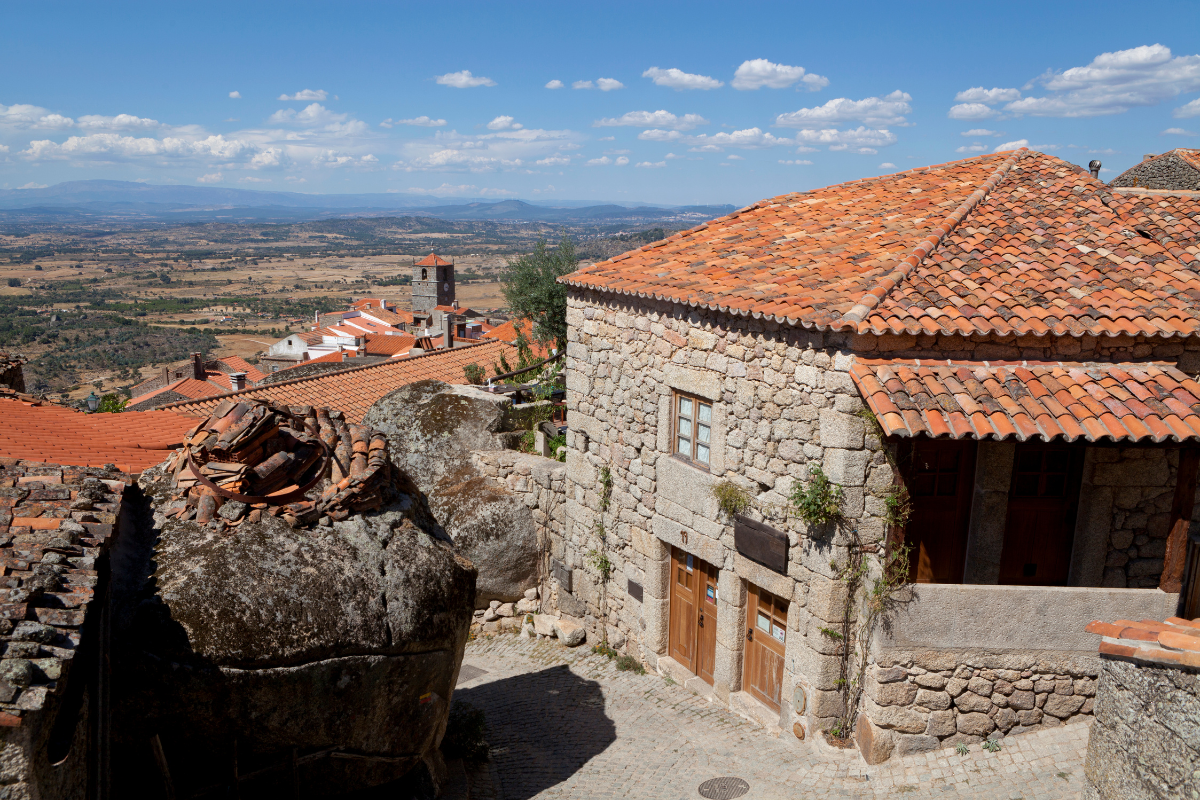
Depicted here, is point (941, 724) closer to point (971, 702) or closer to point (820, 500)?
point (971, 702)

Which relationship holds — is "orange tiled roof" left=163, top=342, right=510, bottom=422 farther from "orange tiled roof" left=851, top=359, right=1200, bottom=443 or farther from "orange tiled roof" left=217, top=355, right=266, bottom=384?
"orange tiled roof" left=217, top=355, right=266, bottom=384

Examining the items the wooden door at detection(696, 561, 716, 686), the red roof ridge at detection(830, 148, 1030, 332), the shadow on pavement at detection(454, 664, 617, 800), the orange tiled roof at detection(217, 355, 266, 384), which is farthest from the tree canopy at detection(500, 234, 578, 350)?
the orange tiled roof at detection(217, 355, 266, 384)

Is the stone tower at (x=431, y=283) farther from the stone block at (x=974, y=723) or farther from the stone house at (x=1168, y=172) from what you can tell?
the stone block at (x=974, y=723)

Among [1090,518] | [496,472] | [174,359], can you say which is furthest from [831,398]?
[174,359]

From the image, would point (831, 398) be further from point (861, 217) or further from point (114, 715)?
point (114, 715)

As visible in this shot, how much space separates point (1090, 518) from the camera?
8.60m

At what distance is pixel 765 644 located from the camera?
32.6 feet

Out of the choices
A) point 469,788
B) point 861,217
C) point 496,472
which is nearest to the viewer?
point 469,788

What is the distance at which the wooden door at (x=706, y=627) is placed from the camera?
10.8 metres

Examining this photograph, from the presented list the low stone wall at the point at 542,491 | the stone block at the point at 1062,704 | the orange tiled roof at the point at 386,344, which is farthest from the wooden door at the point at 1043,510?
the orange tiled roof at the point at 386,344

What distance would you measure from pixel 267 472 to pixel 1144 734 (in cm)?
683

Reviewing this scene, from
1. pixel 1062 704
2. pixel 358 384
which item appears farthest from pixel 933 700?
pixel 358 384

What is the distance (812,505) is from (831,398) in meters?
1.13

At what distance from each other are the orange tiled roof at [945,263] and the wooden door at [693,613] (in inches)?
143
